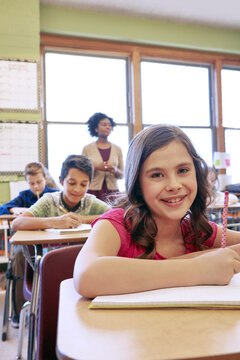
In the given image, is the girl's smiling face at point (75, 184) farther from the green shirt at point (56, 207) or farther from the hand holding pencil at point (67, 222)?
the hand holding pencil at point (67, 222)

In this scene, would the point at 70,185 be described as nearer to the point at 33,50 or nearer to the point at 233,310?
the point at 233,310

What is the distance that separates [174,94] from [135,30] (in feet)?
3.36

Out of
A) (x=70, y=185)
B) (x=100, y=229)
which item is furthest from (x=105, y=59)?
(x=100, y=229)

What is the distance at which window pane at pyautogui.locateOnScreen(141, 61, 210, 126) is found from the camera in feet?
15.5

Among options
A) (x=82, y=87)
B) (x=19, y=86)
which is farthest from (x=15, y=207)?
(x=82, y=87)

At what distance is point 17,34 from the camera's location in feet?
12.8

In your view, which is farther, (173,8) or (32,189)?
(173,8)

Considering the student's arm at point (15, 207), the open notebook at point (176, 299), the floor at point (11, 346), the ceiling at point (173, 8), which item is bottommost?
the floor at point (11, 346)

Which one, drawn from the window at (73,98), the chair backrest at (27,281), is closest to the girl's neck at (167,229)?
the chair backrest at (27,281)

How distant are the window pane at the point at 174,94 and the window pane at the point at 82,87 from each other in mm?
371

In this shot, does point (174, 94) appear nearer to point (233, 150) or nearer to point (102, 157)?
point (233, 150)

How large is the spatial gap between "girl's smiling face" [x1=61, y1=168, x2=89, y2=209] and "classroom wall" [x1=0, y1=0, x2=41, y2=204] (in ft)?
6.09

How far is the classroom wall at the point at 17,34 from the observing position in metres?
3.86

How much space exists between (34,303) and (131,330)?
1.11 metres
